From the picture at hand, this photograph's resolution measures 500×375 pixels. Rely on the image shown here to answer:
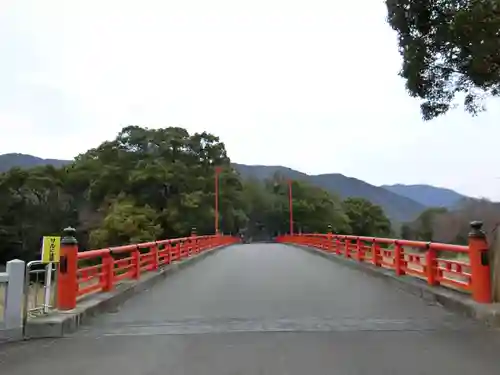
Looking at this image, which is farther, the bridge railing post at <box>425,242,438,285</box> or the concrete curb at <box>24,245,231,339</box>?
the bridge railing post at <box>425,242,438,285</box>

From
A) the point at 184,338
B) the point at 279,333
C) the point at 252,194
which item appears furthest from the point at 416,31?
the point at 252,194

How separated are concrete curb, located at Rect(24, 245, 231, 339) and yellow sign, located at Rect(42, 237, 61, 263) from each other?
745 mm

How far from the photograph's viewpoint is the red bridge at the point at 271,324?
5.79 meters

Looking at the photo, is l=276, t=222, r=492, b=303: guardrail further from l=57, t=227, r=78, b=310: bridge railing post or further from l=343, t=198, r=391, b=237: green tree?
l=343, t=198, r=391, b=237: green tree

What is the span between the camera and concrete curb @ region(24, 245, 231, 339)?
289 inches

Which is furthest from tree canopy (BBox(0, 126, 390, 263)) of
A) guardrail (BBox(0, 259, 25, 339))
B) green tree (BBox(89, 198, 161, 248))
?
guardrail (BBox(0, 259, 25, 339))

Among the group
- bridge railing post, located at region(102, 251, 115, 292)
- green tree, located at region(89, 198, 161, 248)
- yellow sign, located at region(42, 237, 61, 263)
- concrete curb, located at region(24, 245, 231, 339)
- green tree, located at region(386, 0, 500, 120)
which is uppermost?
green tree, located at region(386, 0, 500, 120)

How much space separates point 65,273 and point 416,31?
7545 millimetres

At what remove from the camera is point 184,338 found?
7.09 metres

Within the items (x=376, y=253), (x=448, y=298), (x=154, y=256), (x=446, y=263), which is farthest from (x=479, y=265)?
(x=154, y=256)

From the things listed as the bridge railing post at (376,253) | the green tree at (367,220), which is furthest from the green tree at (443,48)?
the green tree at (367,220)

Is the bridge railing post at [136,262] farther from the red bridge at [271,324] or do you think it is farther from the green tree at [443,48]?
the green tree at [443,48]

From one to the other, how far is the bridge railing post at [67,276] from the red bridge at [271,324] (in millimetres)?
14

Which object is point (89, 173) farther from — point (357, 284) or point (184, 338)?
point (184, 338)
